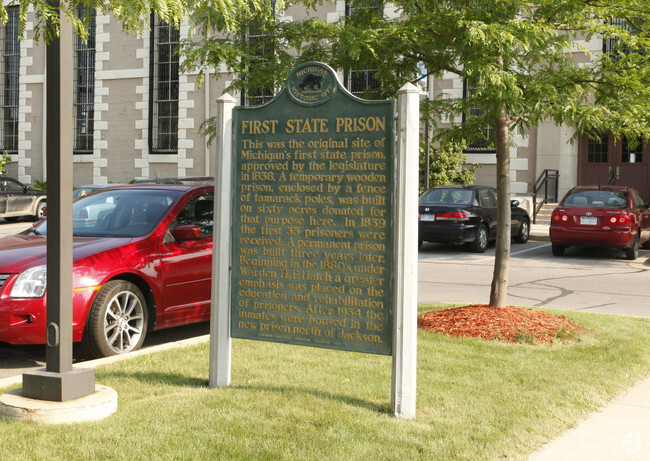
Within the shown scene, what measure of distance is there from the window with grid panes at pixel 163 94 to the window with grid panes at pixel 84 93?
11.0 feet

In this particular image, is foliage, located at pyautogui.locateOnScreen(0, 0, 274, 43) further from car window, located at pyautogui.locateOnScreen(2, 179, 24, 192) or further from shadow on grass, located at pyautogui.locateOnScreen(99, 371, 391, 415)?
car window, located at pyautogui.locateOnScreen(2, 179, 24, 192)

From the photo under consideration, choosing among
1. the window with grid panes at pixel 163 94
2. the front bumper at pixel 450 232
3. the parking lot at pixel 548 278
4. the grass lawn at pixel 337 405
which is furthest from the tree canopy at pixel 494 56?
the window with grid panes at pixel 163 94

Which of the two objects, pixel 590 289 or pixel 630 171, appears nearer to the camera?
pixel 590 289

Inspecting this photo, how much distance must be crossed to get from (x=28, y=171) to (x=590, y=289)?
91.3 feet

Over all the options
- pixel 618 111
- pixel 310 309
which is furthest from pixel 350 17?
pixel 310 309

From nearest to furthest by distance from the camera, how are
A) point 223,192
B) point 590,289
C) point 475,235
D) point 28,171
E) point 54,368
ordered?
point 54,368 → point 223,192 → point 590,289 → point 475,235 → point 28,171

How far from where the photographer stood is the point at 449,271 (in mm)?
14422

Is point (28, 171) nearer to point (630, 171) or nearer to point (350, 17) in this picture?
point (630, 171)

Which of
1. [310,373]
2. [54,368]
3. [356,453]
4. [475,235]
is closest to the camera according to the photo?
[356,453]

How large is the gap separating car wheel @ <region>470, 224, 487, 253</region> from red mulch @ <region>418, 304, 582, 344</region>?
9.17 m

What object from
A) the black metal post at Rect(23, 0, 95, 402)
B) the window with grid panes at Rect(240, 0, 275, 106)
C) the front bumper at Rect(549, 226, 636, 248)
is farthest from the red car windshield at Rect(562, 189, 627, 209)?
the black metal post at Rect(23, 0, 95, 402)

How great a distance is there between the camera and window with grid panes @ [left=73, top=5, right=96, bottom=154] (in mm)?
33250

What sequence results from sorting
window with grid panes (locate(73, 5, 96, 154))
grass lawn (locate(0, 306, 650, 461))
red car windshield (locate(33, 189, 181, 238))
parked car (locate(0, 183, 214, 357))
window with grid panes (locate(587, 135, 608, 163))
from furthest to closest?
window with grid panes (locate(73, 5, 96, 154))
window with grid panes (locate(587, 135, 608, 163))
red car windshield (locate(33, 189, 181, 238))
parked car (locate(0, 183, 214, 357))
grass lawn (locate(0, 306, 650, 461))

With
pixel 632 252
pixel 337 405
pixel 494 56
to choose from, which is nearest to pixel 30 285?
pixel 337 405
